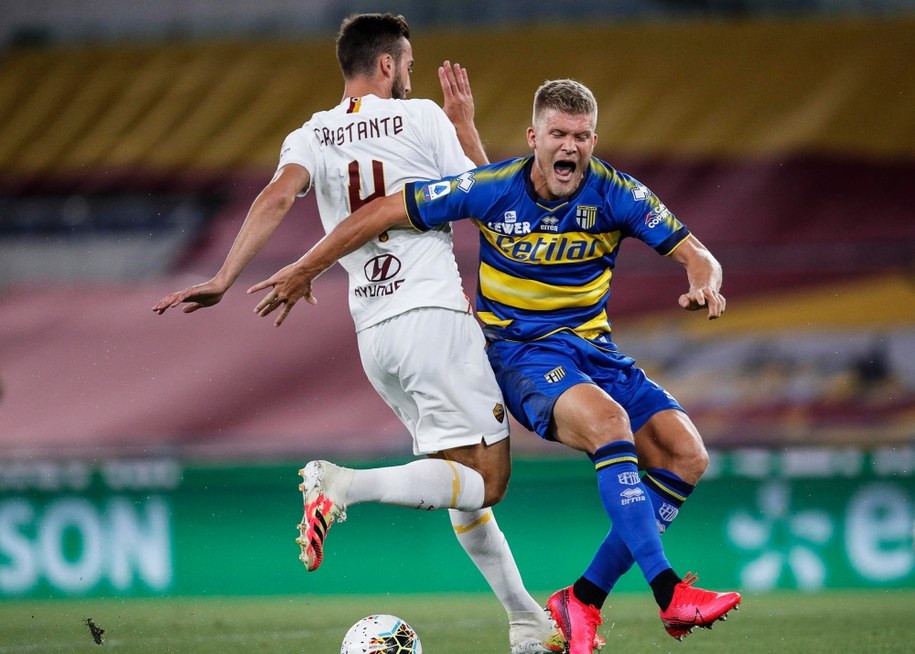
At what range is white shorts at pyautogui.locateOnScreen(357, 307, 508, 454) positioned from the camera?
4.97m

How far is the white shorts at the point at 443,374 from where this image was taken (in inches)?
196

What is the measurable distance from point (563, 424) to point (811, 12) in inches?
→ 340

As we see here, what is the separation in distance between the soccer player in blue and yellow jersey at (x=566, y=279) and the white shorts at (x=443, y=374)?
0.09 meters

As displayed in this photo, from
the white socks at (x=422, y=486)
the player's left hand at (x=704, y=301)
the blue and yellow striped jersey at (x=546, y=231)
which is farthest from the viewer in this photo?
the blue and yellow striped jersey at (x=546, y=231)

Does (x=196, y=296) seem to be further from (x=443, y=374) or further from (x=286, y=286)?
(x=443, y=374)

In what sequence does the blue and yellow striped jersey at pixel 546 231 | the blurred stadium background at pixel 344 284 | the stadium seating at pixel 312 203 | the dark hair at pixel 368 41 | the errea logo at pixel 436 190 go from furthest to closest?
the stadium seating at pixel 312 203 < the blurred stadium background at pixel 344 284 < the dark hair at pixel 368 41 < the errea logo at pixel 436 190 < the blue and yellow striped jersey at pixel 546 231

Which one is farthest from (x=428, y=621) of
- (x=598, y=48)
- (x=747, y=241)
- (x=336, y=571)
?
(x=598, y=48)

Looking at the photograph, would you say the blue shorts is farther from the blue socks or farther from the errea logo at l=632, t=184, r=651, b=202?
the errea logo at l=632, t=184, r=651, b=202

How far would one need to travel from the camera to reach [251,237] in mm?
4930

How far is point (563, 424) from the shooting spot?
15.3 feet

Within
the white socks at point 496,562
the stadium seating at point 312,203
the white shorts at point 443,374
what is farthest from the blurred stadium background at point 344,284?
the white shorts at point 443,374

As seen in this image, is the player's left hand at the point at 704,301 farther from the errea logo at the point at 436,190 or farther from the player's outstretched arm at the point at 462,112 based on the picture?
the player's outstretched arm at the point at 462,112

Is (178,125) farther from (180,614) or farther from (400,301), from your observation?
→ (400,301)

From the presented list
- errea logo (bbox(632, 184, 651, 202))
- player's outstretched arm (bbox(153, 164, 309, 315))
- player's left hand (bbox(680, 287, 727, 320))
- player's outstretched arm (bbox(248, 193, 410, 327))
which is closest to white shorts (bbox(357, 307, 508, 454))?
player's outstretched arm (bbox(248, 193, 410, 327))
